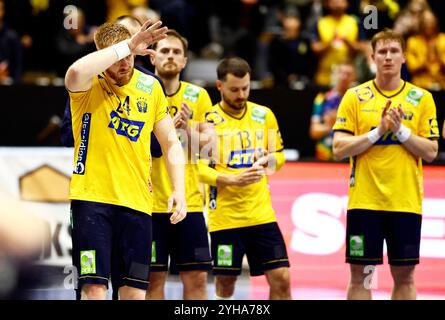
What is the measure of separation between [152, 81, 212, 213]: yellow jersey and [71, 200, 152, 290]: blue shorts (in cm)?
165

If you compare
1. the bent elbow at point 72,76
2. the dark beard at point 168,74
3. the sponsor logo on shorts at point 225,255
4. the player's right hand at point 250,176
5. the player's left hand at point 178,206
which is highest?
the dark beard at point 168,74

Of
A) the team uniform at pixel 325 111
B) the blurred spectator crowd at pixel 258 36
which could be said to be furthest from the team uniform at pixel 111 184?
the blurred spectator crowd at pixel 258 36

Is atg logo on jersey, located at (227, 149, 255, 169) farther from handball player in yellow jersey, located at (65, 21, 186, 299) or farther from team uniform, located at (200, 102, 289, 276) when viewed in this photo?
handball player in yellow jersey, located at (65, 21, 186, 299)

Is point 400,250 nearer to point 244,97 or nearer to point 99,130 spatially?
point 244,97

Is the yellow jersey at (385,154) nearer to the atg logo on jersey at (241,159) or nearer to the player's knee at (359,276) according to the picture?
the player's knee at (359,276)

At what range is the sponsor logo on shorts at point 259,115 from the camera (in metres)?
8.54

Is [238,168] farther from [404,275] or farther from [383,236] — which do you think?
[404,275]

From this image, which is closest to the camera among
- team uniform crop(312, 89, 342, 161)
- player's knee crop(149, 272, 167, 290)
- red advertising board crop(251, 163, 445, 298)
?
player's knee crop(149, 272, 167, 290)

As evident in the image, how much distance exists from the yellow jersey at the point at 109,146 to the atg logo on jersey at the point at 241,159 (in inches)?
83.3

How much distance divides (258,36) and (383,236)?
7.22 m

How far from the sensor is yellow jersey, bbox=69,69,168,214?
626 centimetres

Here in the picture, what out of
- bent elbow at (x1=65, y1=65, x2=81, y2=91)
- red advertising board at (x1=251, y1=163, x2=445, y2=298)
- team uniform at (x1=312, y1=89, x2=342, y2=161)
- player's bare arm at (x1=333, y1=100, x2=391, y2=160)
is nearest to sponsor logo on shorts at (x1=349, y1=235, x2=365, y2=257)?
player's bare arm at (x1=333, y1=100, x2=391, y2=160)

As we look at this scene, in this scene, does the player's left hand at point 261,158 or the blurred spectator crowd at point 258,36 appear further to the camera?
the blurred spectator crowd at point 258,36
